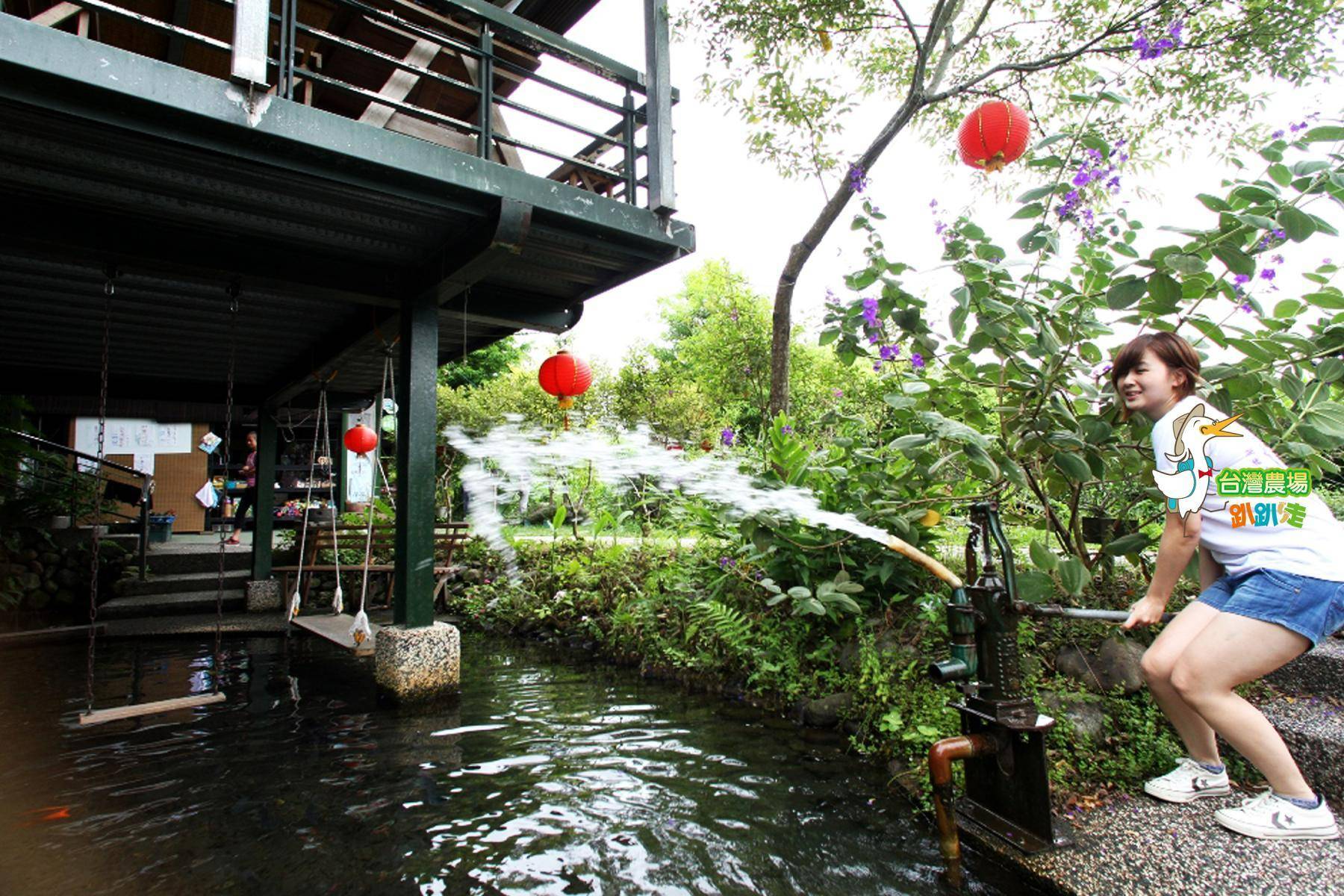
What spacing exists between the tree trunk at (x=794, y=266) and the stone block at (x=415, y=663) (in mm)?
4168

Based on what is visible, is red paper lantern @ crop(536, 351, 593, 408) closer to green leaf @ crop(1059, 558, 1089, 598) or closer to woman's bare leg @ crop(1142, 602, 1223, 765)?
green leaf @ crop(1059, 558, 1089, 598)

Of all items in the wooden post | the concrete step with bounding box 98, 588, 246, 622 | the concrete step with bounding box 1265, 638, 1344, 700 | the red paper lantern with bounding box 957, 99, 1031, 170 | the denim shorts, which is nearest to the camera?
the denim shorts

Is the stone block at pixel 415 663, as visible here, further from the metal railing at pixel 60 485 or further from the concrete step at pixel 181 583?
the metal railing at pixel 60 485

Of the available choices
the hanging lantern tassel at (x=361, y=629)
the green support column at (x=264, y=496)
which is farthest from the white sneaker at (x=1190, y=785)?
the green support column at (x=264, y=496)

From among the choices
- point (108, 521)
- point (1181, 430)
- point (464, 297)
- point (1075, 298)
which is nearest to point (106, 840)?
point (464, 297)

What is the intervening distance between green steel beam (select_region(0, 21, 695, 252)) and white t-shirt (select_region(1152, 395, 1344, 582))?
428cm

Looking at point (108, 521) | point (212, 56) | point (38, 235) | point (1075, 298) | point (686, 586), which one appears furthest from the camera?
point (108, 521)

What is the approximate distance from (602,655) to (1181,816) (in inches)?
226

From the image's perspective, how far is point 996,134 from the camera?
530 centimetres

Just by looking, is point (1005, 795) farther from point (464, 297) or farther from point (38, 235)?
point (38, 235)

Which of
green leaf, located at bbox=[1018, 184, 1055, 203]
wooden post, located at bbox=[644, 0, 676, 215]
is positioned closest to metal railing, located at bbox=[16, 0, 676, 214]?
wooden post, located at bbox=[644, 0, 676, 215]

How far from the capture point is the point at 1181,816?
2.82 m

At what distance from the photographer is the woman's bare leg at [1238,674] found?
237 cm

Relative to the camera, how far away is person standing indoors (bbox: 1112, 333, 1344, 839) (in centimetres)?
237
